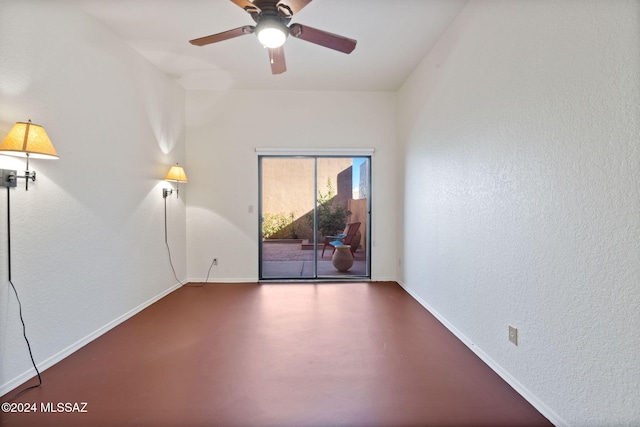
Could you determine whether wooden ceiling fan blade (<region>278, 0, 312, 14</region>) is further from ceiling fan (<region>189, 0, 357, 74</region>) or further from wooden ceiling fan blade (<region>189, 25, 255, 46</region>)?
wooden ceiling fan blade (<region>189, 25, 255, 46</region>)

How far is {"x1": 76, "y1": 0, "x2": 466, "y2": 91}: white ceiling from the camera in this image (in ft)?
7.66

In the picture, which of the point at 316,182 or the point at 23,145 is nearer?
the point at 23,145

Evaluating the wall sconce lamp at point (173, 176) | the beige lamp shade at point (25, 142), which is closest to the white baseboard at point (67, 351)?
the wall sconce lamp at point (173, 176)

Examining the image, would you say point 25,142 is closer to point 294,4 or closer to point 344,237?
point 294,4

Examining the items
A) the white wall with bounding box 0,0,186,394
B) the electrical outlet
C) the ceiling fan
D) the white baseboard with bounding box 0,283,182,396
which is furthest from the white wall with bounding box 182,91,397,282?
the electrical outlet

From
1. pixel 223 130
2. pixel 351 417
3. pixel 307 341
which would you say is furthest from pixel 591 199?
pixel 223 130

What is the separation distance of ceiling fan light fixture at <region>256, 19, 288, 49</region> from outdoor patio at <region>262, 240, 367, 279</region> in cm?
299

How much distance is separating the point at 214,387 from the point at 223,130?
138 inches

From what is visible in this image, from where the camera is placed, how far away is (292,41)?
2.82 metres

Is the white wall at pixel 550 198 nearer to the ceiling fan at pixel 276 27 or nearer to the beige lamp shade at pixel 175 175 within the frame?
the ceiling fan at pixel 276 27

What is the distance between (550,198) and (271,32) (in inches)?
80.2

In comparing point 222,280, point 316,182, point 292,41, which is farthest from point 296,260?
point 292,41

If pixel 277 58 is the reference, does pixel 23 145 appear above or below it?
below

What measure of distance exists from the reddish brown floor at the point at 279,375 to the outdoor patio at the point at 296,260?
1.38 metres
